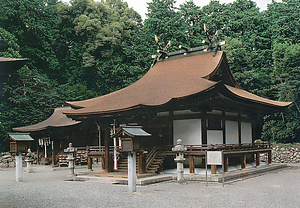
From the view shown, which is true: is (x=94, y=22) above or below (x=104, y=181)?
above

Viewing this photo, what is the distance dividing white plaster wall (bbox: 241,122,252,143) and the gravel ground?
6.20 meters

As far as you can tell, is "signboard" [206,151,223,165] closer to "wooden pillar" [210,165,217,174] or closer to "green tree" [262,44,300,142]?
"wooden pillar" [210,165,217,174]

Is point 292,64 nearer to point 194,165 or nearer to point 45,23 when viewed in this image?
point 194,165

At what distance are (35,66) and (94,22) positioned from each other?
25.1ft

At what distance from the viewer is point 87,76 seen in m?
37.0

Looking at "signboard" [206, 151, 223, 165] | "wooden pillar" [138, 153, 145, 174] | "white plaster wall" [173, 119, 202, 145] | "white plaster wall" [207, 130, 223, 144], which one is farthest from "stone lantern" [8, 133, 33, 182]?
"white plaster wall" [207, 130, 223, 144]

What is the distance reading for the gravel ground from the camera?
862 cm

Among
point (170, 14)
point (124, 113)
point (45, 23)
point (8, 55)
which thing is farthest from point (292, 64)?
point (45, 23)

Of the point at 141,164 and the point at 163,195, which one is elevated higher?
the point at 141,164

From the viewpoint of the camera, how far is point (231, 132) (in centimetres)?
1761

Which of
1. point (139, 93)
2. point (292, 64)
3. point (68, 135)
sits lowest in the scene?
point (68, 135)

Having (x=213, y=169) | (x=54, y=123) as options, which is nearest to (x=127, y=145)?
(x=213, y=169)

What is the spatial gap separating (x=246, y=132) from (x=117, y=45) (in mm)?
19611

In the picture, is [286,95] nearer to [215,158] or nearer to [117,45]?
[215,158]
